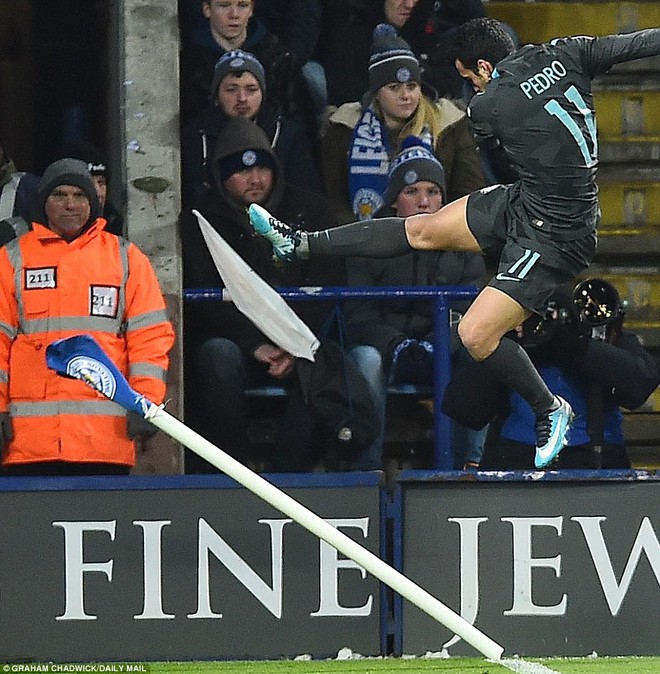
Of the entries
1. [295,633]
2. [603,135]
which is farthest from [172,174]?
[603,135]

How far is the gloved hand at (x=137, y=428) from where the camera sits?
7996 mm

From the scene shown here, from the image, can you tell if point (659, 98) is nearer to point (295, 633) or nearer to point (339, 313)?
point (339, 313)

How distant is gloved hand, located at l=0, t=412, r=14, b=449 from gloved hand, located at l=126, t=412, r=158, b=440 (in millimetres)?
471

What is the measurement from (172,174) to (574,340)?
1.99m

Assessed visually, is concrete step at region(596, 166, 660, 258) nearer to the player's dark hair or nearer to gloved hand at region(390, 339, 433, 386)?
gloved hand at region(390, 339, 433, 386)

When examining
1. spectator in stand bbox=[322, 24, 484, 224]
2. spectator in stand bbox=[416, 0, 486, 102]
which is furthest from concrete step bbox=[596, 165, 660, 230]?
spectator in stand bbox=[322, 24, 484, 224]

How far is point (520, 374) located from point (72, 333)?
1.81m

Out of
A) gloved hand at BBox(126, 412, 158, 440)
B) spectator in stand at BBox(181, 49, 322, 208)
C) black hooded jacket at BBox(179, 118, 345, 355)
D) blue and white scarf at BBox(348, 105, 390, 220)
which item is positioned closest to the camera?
gloved hand at BBox(126, 412, 158, 440)

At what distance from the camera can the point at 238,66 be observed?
29.6 ft

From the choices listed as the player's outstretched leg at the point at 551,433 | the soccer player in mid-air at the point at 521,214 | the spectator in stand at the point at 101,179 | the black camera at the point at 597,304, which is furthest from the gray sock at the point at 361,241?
the spectator in stand at the point at 101,179

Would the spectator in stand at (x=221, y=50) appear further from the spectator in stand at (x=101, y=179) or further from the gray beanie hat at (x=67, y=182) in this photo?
the gray beanie hat at (x=67, y=182)

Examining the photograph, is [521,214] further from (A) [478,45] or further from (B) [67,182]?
(B) [67,182]

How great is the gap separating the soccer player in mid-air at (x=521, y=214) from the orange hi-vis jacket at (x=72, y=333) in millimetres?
711

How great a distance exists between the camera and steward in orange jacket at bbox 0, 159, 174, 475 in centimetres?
802
